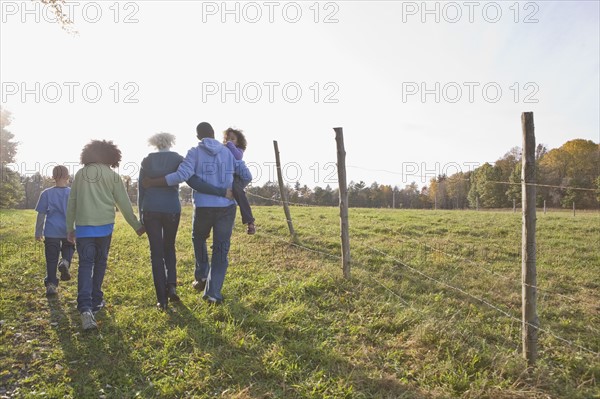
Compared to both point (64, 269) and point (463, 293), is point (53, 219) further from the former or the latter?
point (463, 293)

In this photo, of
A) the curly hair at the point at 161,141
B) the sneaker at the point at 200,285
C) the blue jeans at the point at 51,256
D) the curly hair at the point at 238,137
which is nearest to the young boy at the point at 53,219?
the blue jeans at the point at 51,256

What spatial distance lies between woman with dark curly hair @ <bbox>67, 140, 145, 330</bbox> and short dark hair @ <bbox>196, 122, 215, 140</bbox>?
1035 mm

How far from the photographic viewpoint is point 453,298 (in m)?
5.68

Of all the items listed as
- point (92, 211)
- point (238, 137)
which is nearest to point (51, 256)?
point (92, 211)

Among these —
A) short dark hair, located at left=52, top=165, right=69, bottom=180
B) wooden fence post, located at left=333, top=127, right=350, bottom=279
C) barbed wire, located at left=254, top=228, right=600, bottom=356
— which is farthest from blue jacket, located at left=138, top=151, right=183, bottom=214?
barbed wire, located at left=254, top=228, right=600, bottom=356

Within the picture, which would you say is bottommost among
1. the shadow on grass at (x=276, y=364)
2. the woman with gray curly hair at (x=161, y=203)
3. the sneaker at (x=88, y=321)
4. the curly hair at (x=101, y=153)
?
the shadow on grass at (x=276, y=364)

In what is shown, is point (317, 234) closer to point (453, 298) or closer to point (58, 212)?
point (453, 298)

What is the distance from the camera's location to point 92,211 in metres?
4.23

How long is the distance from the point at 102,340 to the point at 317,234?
7.20 m

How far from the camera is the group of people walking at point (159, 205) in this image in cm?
425

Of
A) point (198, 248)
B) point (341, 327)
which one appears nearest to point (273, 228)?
point (198, 248)

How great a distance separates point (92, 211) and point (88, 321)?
4.12 feet

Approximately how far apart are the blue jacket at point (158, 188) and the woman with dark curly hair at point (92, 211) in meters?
0.27

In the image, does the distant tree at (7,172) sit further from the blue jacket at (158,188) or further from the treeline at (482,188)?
the blue jacket at (158,188)
